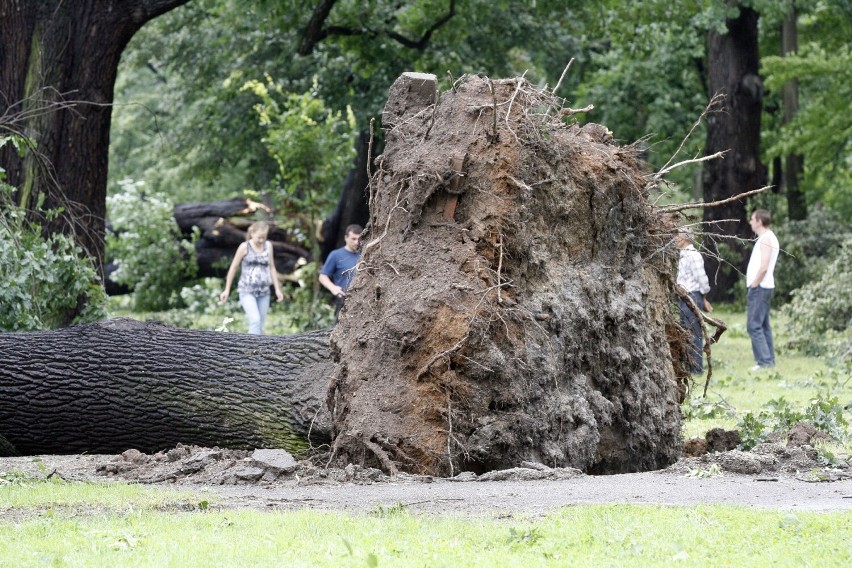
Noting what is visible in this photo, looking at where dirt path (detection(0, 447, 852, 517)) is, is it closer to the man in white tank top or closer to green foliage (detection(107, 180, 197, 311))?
the man in white tank top

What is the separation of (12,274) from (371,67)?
1355 centimetres

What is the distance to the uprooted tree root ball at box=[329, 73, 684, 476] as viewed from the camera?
26.8 ft

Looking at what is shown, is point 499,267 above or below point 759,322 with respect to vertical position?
above

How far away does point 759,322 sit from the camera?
16922 mm

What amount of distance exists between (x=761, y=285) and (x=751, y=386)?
2.21 m

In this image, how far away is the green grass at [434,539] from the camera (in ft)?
17.5

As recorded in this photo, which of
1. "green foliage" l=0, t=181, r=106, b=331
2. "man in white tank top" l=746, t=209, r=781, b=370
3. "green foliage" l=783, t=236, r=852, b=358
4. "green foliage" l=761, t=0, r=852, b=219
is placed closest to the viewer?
"green foliage" l=0, t=181, r=106, b=331

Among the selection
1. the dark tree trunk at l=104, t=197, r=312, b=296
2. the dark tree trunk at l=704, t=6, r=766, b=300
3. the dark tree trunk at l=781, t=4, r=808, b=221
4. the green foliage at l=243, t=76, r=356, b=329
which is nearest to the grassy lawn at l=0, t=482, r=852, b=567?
the green foliage at l=243, t=76, r=356, b=329

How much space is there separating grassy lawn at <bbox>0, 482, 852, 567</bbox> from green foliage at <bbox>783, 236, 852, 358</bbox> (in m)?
13.2

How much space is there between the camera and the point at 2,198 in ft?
39.8

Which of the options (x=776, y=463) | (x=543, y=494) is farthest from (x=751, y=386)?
(x=543, y=494)

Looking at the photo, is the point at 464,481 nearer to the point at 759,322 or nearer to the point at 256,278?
the point at 256,278

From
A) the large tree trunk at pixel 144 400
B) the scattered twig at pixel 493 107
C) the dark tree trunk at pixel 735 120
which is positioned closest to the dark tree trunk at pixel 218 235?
the dark tree trunk at pixel 735 120

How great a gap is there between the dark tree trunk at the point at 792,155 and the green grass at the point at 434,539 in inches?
1019
